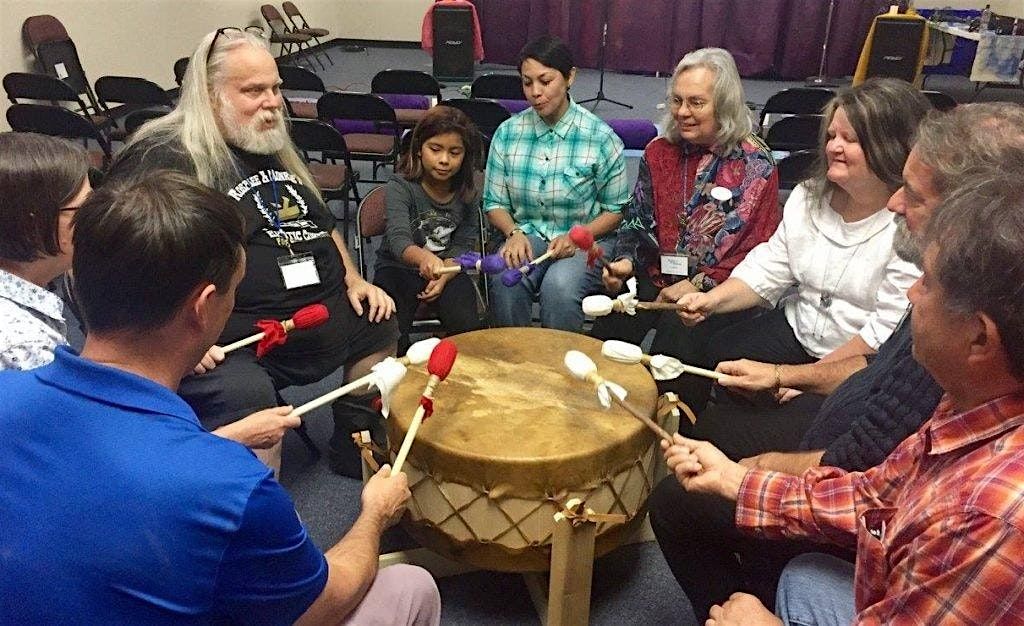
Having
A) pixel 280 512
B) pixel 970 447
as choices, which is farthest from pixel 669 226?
pixel 280 512

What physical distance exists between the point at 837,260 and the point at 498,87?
368 centimetres

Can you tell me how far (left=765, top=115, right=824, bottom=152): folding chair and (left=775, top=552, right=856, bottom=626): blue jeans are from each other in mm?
3447

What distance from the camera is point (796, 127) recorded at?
4.41 meters

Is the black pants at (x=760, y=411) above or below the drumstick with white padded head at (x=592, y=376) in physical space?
below

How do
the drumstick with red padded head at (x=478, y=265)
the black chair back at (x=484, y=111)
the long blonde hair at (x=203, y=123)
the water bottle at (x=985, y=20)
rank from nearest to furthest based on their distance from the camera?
the long blonde hair at (x=203, y=123) < the drumstick with red padded head at (x=478, y=265) < the black chair back at (x=484, y=111) < the water bottle at (x=985, y=20)

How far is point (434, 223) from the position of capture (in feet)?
9.66

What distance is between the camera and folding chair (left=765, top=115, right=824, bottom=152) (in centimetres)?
436

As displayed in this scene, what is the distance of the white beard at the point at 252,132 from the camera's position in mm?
2350

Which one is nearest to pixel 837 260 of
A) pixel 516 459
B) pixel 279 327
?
pixel 516 459

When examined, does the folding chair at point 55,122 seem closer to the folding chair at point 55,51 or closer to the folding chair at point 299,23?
the folding chair at point 55,51

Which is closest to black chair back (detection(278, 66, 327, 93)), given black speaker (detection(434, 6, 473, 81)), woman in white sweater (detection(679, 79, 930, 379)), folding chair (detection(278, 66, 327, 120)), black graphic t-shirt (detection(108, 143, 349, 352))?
folding chair (detection(278, 66, 327, 120))

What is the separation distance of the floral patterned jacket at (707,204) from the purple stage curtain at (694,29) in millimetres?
7030

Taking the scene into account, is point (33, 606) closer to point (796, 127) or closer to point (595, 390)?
point (595, 390)

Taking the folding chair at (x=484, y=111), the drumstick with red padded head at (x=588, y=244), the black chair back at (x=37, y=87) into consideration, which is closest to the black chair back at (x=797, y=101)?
the folding chair at (x=484, y=111)
